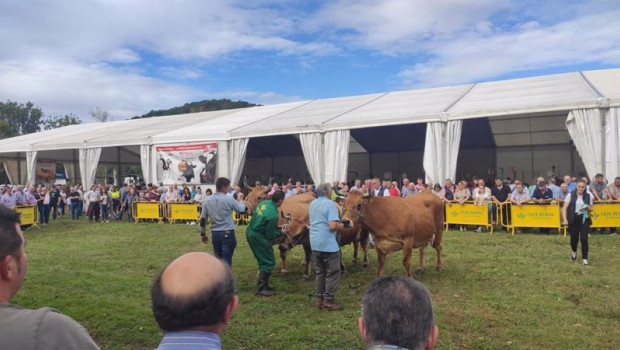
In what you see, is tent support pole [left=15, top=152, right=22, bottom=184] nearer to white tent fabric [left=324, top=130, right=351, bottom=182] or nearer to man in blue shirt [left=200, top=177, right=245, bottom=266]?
white tent fabric [left=324, top=130, right=351, bottom=182]

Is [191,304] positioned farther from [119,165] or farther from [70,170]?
[70,170]

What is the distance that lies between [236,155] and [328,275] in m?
13.6

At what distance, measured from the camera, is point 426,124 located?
2025 centimetres

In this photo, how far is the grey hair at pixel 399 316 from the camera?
1788 mm

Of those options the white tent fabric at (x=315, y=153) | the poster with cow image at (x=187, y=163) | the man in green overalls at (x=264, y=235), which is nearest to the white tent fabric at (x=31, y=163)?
the poster with cow image at (x=187, y=163)

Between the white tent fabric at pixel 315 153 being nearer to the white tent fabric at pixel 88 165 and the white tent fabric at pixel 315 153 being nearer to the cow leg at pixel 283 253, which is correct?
the cow leg at pixel 283 253

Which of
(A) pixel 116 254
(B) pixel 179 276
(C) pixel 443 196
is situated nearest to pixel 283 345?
(B) pixel 179 276

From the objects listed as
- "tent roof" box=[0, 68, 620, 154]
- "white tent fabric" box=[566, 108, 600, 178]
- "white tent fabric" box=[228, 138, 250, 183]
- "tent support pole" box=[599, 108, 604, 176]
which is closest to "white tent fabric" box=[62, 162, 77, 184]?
"tent roof" box=[0, 68, 620, 154]

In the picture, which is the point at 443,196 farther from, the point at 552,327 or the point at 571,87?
the point at 552,327

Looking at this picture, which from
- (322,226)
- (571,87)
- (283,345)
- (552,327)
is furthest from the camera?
(571,87)

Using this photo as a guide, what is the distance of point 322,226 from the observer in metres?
6.63

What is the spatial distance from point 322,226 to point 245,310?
1598 millimetres

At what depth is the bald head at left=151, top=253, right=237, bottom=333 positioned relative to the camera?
169 centimetres

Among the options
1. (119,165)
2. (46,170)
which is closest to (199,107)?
(119,165)
